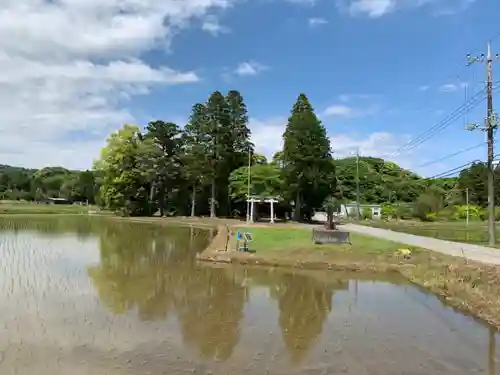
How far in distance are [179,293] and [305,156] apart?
104 ft

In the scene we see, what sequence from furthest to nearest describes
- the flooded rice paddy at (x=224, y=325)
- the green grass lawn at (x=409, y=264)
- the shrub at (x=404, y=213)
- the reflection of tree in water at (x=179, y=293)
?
the shrub at (x=404, y=213) → the green grass lawn at (x=409, y=264) → the reflection of tree in water at (x=179, y=293) → the flooded rice paddy at (x=224, y=325)

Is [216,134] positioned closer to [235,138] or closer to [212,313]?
[235,138]

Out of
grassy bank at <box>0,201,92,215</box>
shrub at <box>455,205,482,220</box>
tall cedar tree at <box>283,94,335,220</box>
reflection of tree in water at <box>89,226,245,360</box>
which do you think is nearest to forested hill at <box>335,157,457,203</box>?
shrub at <box>455,205,482,220</box>

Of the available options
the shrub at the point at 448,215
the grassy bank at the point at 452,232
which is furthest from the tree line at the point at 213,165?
the shrub at the point at 448,215

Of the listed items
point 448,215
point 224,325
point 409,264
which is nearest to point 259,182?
point 448,215

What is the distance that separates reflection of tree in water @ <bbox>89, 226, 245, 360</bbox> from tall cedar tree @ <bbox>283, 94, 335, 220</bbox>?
23263 millimetres

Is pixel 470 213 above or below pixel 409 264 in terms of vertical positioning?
above

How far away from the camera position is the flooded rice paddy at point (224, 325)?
7.77m

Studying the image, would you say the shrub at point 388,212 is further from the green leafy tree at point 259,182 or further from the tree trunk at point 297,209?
the green leafy tree at point 259,182

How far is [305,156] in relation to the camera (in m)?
43.9

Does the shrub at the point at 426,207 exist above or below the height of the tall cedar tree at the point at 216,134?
below

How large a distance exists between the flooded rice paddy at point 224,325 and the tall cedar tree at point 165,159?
3865cm

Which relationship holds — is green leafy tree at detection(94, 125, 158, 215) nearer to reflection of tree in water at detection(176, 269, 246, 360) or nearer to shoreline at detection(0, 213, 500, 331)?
shoreline at detection(0, 213, 500, 331)

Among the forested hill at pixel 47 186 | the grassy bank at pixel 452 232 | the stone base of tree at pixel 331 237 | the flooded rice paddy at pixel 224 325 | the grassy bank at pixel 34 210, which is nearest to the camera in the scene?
the flooded rice paddy at pixel 224 325
